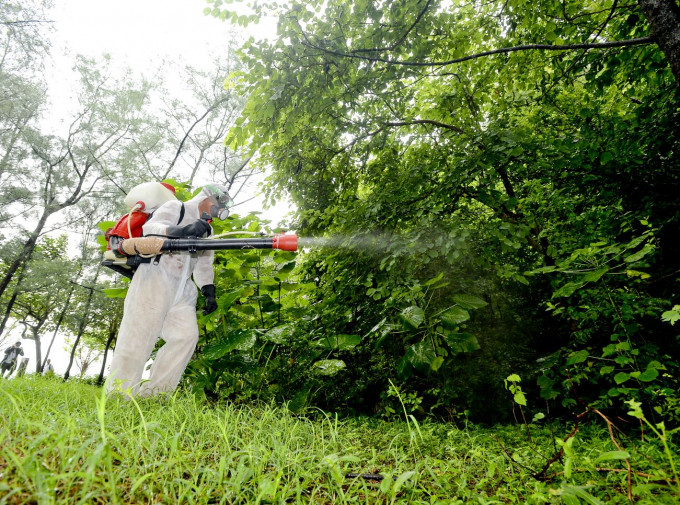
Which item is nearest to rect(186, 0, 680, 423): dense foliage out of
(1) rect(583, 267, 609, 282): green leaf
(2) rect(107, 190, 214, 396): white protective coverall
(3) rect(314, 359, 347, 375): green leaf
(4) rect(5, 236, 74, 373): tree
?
(1) rect(583, 267, 609, 282): green leaf

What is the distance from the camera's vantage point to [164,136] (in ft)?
56.7

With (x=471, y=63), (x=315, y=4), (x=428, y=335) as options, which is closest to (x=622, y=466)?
(x=428, y=335)

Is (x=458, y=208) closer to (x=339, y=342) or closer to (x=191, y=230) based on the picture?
(x=339, y=342)

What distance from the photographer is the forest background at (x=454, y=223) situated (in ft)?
8.46

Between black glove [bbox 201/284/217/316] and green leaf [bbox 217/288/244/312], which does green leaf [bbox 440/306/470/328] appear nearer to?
green leaf [bbox 217/288/244/312]

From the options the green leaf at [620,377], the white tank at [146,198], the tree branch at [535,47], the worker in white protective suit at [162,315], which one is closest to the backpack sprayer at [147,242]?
the white tank at [146,198]

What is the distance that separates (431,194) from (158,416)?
292 centimetres

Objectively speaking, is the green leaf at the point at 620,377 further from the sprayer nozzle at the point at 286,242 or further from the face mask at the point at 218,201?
the face mask at the point at 218,201

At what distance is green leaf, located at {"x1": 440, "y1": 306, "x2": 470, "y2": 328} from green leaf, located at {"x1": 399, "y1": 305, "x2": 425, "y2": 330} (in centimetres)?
18

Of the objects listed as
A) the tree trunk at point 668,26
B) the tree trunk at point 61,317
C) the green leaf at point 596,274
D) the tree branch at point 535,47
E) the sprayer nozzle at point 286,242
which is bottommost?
the tree trunk at point 61,317

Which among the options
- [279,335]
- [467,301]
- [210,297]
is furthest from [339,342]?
[210,297]

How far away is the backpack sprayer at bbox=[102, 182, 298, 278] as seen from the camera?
117 inches

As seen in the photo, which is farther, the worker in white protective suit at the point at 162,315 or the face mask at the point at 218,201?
the face mask at the point at 218,201

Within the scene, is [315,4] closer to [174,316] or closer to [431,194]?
[431,194]
